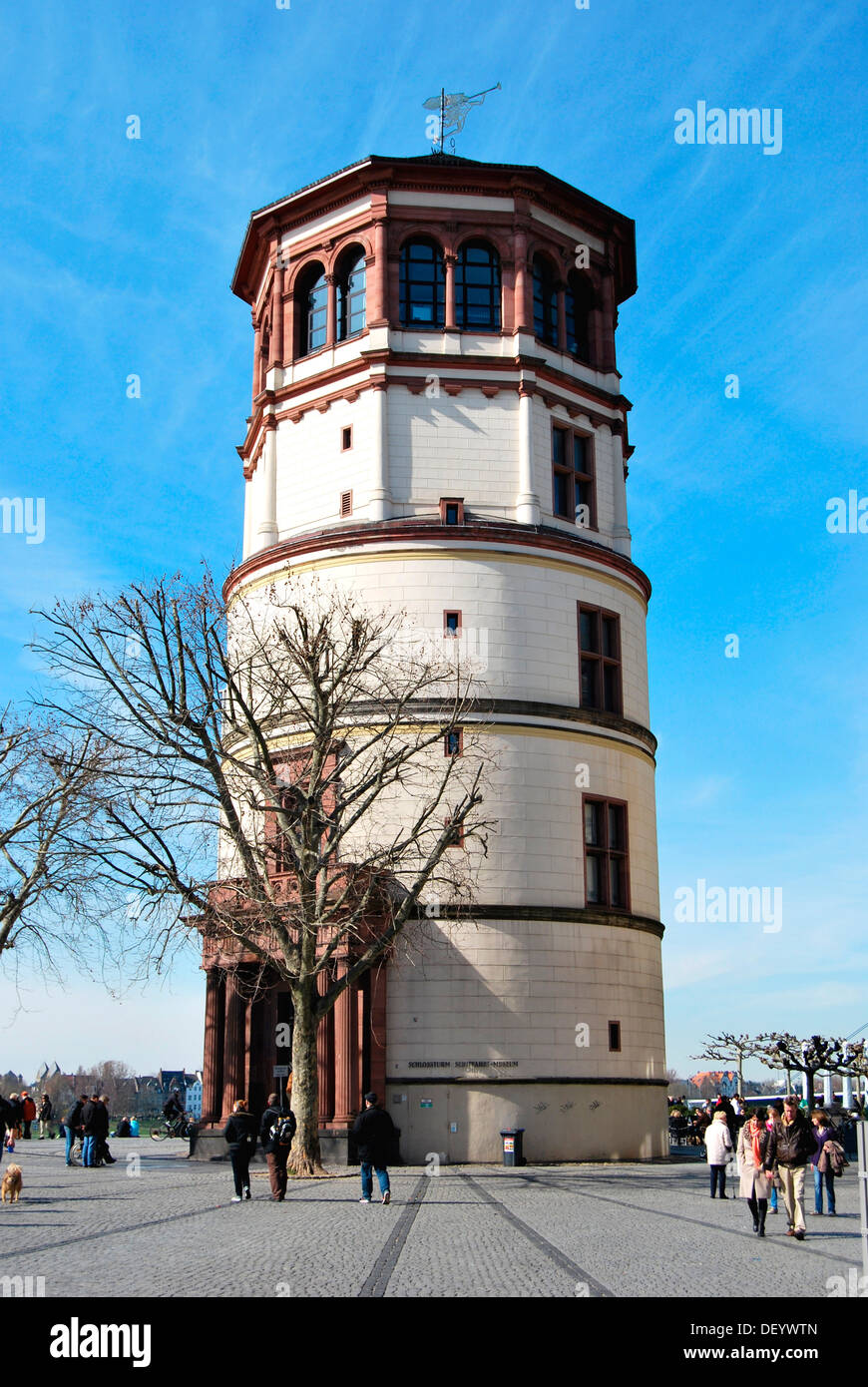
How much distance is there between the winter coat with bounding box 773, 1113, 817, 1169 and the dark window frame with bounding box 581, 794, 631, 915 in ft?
55.2

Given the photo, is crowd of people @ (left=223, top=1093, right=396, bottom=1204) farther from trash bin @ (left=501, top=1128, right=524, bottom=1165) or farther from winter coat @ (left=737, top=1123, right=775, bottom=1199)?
trash bin @ (left=501, top=1128, right=524, bottom=1165)

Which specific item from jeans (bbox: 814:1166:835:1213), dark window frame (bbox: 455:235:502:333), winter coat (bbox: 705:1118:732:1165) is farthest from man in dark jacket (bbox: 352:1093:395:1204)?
dark window frame (bbox: 455:235:502:333)

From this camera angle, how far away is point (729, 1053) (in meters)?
77.9

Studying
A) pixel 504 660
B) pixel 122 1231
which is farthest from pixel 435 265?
pixel 122 1231

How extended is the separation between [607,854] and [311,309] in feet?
60.9

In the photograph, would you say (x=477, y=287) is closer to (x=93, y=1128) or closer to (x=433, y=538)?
(x=433, y=538)

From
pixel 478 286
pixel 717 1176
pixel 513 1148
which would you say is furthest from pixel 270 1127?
pixel 478 286

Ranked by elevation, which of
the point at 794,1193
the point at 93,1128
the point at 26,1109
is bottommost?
the point at 26,1109

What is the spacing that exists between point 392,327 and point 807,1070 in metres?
29.5

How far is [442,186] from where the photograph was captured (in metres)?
40.8

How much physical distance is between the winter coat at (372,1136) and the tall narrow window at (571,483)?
21.4 meters

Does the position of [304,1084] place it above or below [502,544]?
below

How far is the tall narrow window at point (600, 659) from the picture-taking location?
38.9m

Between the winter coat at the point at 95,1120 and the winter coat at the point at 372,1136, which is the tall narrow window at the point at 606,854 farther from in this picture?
the winter coat at the point at 372,1136
